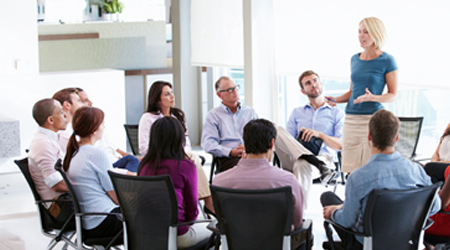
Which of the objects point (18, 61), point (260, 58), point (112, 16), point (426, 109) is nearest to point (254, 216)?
point (426, 109)

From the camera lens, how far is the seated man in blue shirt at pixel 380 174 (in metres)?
2.13

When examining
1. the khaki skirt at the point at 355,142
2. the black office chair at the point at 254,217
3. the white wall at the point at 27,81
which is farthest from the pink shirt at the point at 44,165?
the white wall at the point at 27,81

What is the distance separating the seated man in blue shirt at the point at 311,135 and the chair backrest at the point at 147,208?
6.14 feet

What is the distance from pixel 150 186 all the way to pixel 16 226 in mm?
2589

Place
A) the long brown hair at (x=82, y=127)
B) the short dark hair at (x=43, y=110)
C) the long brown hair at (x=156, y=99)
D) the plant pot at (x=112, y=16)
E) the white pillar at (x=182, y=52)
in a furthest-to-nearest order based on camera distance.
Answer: the plant pot at (x=112, y=16)
the white pillar at (x=182, y=52)
the long brown hair at (x=156, y=99)
the short dark hair at (x=43, y=110)
the long brown hair at (x=82, y=127)

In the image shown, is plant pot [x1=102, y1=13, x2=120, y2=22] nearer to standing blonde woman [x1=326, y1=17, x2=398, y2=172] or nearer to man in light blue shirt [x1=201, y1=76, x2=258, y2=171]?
man in light blue shirt [x1=201, y1=76, x2=258, y2=171]

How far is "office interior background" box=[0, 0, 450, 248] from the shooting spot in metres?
4.39

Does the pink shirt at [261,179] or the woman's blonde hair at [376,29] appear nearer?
the pink shirt at [261,179]

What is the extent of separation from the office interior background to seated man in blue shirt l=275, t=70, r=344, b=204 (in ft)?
2.36

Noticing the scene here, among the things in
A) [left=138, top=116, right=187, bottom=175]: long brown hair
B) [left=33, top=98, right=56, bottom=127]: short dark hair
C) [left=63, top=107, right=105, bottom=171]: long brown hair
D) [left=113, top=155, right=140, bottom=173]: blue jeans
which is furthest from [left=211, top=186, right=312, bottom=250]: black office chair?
[left=33, top=98, right=56, bottom=127]: short dark hair

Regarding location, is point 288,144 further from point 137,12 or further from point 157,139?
point 137,12

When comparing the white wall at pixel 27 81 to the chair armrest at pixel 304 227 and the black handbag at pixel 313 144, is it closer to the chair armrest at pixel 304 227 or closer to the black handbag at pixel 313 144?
the black handbag at pixel 313 144

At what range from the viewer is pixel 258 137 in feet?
8.15

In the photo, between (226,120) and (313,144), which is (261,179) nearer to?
(226,120)
